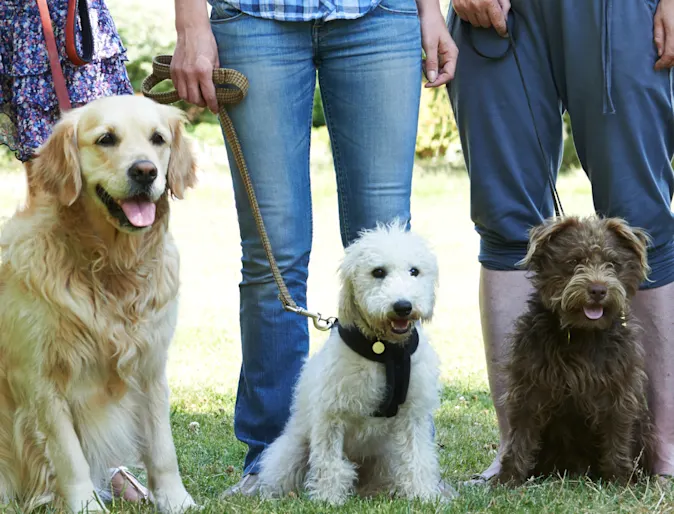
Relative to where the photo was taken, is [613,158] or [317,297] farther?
[317,297]

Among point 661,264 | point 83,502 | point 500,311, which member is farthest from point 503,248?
point 83,502

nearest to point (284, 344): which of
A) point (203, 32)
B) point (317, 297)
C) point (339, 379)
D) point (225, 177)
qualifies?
point (339, 379)

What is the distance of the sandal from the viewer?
3922mm

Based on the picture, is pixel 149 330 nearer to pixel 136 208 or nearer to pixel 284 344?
pixel 136 208

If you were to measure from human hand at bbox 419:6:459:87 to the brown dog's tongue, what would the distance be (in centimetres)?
110

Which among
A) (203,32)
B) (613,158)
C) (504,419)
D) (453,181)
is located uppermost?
(203,32)

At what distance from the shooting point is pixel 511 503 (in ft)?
11.8

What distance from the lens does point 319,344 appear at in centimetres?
683

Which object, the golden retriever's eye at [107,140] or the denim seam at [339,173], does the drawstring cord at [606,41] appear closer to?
the denim seam at [339,173]

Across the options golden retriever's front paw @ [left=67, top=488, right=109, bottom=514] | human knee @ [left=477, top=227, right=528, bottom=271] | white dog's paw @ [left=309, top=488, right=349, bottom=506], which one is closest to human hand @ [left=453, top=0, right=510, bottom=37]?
human knee @ [left=477, top=227, right=528, bottom=271]

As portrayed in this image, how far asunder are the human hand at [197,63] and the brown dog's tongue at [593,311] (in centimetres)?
162

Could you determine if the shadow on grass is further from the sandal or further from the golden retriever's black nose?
the golden retriever's black nose

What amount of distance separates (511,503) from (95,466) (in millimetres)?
1553

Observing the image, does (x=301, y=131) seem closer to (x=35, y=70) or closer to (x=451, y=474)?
(x=35, y=70)
